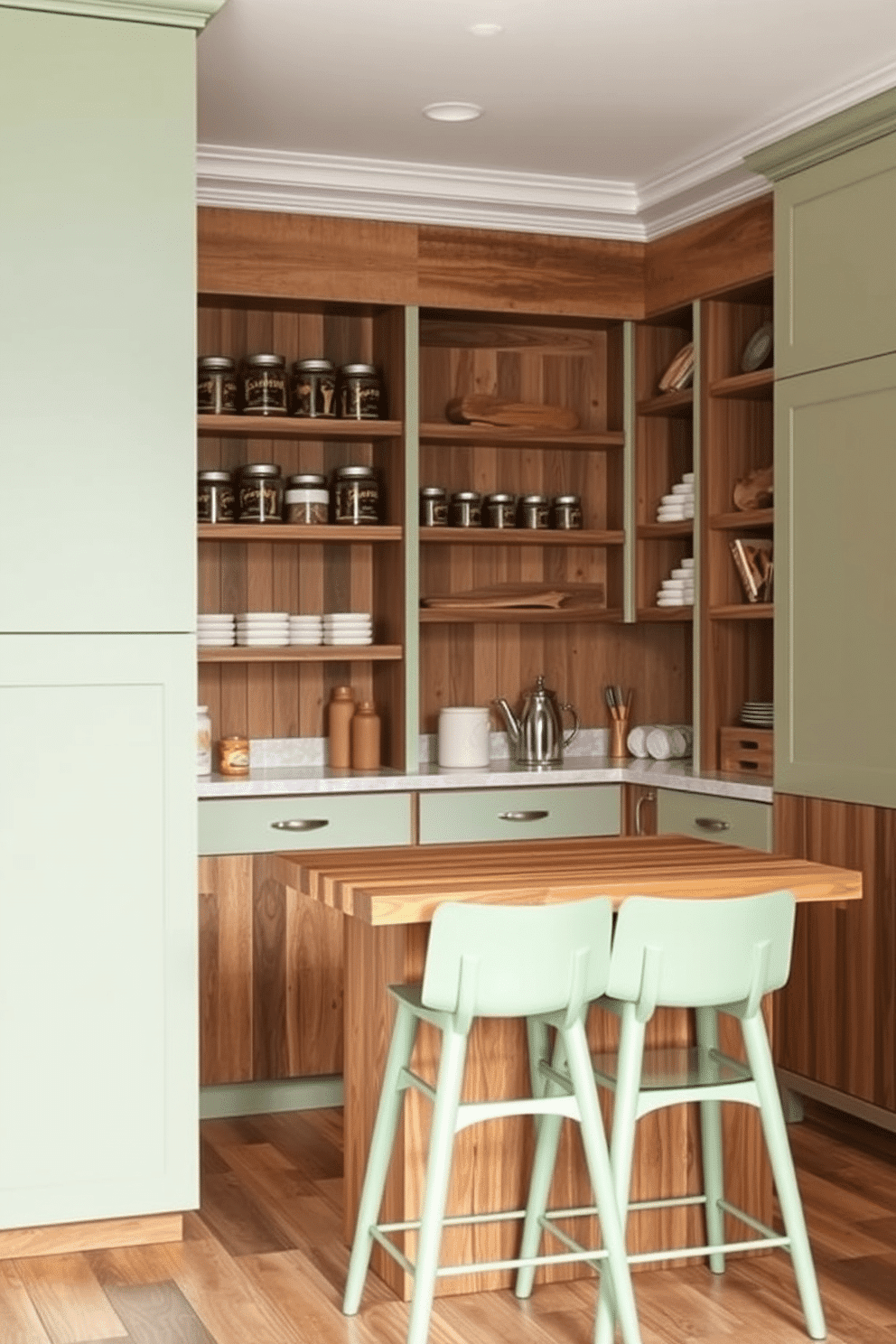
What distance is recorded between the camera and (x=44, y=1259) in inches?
145

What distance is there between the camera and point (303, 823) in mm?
4977

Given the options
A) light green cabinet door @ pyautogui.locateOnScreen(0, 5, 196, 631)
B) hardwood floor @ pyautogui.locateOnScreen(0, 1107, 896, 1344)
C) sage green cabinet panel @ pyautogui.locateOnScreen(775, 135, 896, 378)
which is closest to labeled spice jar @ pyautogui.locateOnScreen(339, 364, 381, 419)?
sage green cabinet panel @ pyautogui.locateOnScreen(775, 135, 896, 378)

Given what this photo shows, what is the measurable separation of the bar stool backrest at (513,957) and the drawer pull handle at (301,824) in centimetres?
195

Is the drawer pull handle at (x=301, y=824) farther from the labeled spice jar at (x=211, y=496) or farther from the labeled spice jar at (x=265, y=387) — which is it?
the labeled spice jar at (x=265, y=387)

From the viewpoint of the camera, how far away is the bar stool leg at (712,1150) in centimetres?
353

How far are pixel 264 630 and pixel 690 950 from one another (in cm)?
246

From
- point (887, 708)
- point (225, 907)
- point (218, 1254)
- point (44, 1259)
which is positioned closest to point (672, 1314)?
point (218, 1254)

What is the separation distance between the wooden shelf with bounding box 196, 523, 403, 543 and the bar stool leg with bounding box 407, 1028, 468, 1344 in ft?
7.90

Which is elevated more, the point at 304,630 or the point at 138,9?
the point at 138,9

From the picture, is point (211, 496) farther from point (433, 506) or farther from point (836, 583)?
point (836, 583)

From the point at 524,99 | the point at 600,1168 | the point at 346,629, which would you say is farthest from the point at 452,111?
the point at 600,1168

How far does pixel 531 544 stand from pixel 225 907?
5.45 feet

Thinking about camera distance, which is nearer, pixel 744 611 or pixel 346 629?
pixel 744 611

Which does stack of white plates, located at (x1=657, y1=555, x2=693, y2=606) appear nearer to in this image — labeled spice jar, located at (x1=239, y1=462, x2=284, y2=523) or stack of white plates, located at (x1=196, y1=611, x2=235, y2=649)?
labeled spice jar, located at (x1=239, y1=462, x2=284, y2=523)
